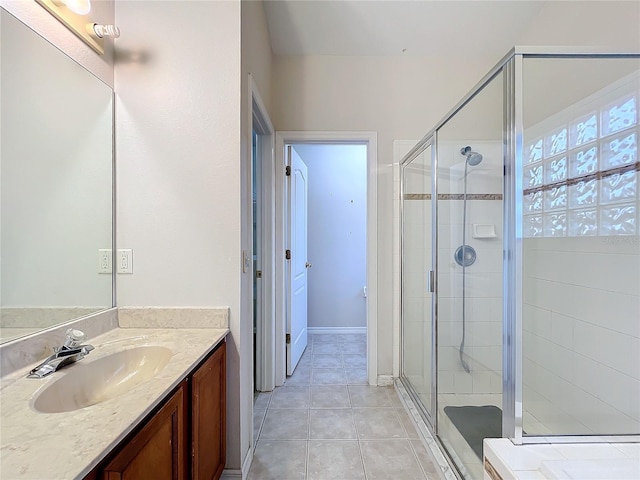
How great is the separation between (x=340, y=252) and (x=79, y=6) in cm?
313

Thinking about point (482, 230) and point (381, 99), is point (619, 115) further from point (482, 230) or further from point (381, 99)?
point (381, 99)

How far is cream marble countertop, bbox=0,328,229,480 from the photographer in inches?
22.3

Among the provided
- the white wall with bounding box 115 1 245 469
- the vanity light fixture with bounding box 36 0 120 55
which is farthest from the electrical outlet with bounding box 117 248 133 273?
the vanity light fixture with bounding box 36 0 120 55

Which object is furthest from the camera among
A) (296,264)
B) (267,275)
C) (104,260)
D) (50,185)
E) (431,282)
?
(296,264)

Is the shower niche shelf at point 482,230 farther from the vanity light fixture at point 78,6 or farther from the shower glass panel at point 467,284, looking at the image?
the vanity light fixture at point 78,6

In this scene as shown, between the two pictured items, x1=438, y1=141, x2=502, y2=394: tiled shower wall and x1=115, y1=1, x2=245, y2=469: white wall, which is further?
x1=438, y1=141, x2=502, y2=394: tiled shower wall

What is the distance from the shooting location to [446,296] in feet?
6.54

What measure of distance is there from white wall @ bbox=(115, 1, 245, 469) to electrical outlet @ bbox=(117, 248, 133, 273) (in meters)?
0.02

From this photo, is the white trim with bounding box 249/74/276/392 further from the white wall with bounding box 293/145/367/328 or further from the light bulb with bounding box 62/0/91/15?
the white wall with bounding box 293/145/367/328

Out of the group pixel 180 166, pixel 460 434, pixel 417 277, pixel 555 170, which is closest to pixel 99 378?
pixel 180 166

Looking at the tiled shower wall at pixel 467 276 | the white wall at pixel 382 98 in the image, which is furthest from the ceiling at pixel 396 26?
the tiled shower wall at pixel 467 276

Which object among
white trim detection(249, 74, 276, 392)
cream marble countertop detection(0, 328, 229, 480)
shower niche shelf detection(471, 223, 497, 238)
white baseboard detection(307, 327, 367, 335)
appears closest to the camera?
cream marble countertop detection(0, 328, 229, 480)

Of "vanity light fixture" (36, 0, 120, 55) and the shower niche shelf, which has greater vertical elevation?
"vanity light fixture" (36, 0, 120, 55)

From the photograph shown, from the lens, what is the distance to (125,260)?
147 cm
